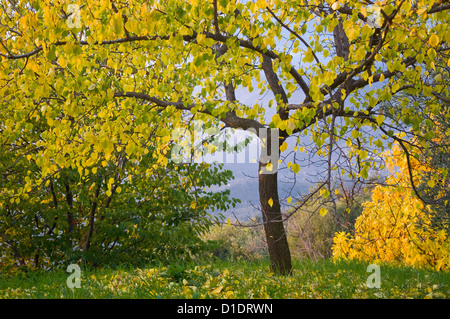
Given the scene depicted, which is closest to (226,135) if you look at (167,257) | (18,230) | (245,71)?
(245,71)

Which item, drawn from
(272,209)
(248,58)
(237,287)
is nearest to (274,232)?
(272,209)

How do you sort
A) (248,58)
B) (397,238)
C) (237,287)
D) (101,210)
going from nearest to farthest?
(237,287) < (248,58) < (397,238) < (101,210)

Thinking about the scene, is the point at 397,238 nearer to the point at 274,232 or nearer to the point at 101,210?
the point at 274,232

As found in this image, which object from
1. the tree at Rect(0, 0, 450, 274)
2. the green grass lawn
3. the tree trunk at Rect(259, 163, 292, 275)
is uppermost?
the tree at Rect(0, 0, 450, 274)

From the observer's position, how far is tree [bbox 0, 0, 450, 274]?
12.0ft

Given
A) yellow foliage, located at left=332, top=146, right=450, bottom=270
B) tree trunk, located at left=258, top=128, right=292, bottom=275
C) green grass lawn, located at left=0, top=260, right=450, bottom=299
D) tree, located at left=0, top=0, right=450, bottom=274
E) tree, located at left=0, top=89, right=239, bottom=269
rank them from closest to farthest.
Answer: tree, located at left=0, top=0, right=450, bottom=274, green grass lawn, located at left=0, top=260, right=450, bottom=299, tree trunk, located at left=258, top=128, right=292, bottom=275, yellow foliage, located at left=332, top=146, right=450, bottom=270, tree, located at left=0, top=89, right=239, bottom=269

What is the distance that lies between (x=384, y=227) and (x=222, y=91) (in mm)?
4407

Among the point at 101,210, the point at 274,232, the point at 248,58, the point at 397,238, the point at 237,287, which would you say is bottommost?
the point at 237,287

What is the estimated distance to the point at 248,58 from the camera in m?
6.33

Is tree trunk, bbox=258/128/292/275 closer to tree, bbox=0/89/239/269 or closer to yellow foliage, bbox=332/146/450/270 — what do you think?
yellow foliage, bbox=332/146/450/270

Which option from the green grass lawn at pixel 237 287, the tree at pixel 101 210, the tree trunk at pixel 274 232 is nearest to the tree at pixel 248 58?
the tree trunk at pixel 274 232

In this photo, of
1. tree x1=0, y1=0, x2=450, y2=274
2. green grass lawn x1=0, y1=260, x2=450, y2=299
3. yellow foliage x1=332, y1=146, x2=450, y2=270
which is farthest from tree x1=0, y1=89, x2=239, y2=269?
yellow foliage x1=332, y1=146, x2=450, y2=270
